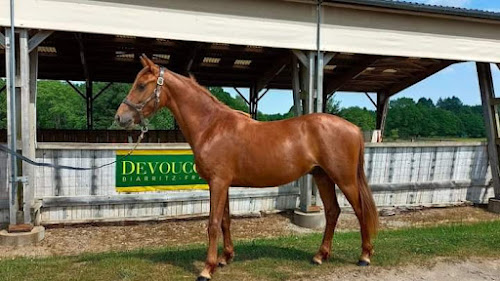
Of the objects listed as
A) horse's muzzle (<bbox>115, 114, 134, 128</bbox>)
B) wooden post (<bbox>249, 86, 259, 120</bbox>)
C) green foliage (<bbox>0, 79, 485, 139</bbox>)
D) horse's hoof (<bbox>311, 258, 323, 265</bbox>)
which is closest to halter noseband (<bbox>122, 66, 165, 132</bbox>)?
horse's muzzle (<bbox>115, 114, 134, 128</bbox>)

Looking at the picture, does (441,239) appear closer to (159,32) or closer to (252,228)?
(252,228)

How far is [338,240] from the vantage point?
240 inches

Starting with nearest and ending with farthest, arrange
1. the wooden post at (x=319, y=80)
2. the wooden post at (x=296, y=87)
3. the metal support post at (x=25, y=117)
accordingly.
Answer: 1. the metal support post at (x=25, y=117)
2. the wooden post at (x=319, y=80)
3. the wooden post at (x=296, y=87)

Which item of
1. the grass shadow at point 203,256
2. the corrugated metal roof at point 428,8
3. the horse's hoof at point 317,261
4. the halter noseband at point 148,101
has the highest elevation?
the corrugated metal roof at point 428,8

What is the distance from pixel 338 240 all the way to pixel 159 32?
185 inches

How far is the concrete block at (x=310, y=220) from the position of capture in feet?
25.2

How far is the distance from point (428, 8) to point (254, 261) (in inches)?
254

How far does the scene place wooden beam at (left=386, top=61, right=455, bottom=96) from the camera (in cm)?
1191

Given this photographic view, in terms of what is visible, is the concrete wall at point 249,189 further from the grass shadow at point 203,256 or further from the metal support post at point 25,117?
the grass shadow at point 203,256

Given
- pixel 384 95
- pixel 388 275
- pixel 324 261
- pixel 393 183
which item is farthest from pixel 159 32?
pixel 384 95

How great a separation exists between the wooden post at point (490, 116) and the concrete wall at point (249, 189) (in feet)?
1.00

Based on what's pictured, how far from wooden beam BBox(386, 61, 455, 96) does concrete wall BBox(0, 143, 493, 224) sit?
10.5 feet

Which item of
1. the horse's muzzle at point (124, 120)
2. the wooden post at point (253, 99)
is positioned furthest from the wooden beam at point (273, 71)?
the horse's muzzle at point (124, 120)

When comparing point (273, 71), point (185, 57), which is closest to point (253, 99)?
point (273, 71)
